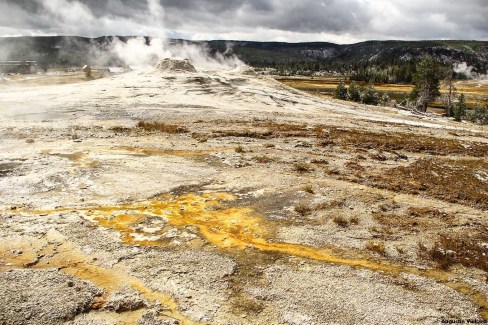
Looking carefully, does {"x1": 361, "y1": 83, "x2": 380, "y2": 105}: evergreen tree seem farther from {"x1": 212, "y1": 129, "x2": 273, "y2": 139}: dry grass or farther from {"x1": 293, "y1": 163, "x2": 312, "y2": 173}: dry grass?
{"x1": 293, "y1": 163, "x2": 312, "y2": 173}: dry grass

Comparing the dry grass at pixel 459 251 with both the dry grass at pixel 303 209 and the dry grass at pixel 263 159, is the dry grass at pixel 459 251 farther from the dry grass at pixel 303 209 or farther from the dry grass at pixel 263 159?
the dry grass at pixel 263 159

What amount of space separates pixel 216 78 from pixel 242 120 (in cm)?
1807

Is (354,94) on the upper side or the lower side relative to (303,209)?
upper

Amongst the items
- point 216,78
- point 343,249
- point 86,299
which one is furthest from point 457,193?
point 216,78

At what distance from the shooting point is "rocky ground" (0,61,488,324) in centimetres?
963

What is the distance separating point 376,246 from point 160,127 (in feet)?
66.3

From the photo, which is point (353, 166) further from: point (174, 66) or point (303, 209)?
point (174, 66)

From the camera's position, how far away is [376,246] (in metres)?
12.4

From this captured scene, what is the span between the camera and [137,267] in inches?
430

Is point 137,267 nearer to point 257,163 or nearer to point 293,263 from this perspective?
point 293,263

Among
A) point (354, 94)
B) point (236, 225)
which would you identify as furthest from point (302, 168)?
point (354, 94)

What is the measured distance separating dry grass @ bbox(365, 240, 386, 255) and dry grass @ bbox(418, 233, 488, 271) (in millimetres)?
1178

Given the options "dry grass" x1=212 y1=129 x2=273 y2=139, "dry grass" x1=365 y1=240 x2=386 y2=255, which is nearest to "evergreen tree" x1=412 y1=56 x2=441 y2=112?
"dry grass" x1=212 y1=129 x2=273 y2=139

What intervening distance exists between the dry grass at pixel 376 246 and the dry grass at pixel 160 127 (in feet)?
60.0
